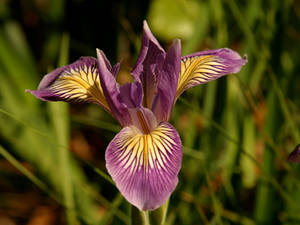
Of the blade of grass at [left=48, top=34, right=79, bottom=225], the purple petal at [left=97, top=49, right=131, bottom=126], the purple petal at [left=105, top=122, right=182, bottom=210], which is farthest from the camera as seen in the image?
the blade of grass at [left=48, top=34, right=79, bottom=225]

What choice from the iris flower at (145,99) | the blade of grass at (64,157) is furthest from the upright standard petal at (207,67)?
the blade of grass at (64,157)

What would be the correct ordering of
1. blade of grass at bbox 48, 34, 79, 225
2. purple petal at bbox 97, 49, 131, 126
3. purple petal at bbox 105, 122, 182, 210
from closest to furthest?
purple petal at bbox 105, 122, 182, 210 < purple petal at bbox 97, 49, 131, 126 < blade of grass at bbox 48, 34, 79, 225

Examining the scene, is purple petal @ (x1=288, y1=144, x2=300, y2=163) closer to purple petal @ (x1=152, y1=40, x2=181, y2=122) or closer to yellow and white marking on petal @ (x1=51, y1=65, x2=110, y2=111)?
purple petal @ (x1=152, y1=40, x2=181, y2=122)

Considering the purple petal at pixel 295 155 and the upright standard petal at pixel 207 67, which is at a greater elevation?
the upright standard petal at pixel 207 67

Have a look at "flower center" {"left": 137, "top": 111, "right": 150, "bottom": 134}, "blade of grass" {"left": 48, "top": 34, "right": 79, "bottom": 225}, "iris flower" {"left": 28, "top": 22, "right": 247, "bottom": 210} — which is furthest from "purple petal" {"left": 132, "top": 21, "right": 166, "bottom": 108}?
"blade of grass" {"left": 48, "top": 34, "right": 79, "bottom": 225}

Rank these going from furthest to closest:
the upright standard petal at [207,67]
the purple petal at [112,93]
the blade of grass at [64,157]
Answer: the blade of grass at [64,157] → the upright standard petal at [207,67] → the purple petal at [112,93]

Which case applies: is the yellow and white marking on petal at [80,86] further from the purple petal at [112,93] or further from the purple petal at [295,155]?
the purple petal at [295,155]

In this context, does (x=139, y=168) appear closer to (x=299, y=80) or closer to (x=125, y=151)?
(x=125, y=151)
